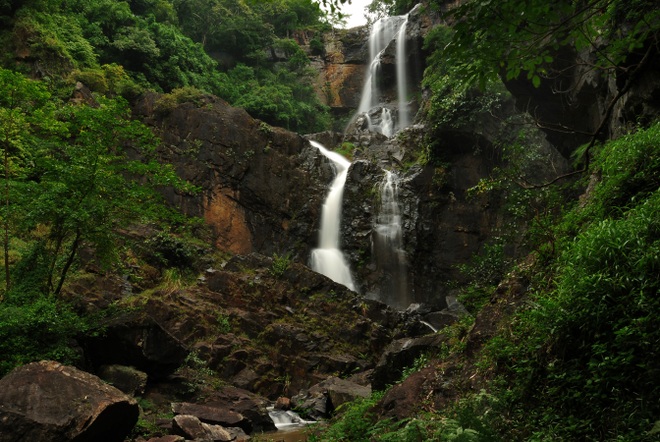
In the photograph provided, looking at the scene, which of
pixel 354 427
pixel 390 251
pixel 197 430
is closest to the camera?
pixel 354 427

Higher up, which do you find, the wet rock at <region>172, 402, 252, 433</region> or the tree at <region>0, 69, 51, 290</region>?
the tree at <region>0, 69, 51, 290</region>

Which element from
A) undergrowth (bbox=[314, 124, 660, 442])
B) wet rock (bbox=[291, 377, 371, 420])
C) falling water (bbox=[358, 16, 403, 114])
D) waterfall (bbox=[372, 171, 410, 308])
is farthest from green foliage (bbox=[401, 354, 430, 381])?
falling water (bbox=[358, 16, 403, 114])

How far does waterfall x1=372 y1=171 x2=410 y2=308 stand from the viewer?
20.0 m

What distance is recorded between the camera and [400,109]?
99.9 feet

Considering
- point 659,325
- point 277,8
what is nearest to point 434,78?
point 277,8

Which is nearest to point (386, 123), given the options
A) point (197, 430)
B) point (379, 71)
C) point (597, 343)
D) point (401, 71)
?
point (401, 71)

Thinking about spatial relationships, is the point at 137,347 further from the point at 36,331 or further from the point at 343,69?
the point at 343,69

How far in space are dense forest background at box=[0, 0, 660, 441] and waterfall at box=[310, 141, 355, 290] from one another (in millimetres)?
4589

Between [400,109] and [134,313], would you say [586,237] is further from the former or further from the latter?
[400,109]

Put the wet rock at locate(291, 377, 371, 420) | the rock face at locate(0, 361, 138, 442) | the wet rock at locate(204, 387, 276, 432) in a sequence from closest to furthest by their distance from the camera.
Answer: the rock face at locate(0, 361, 138, 442) → the wet rock at locate(291, 377, 371, 420) → the wet rock at locate(204, 387, 276, 432)

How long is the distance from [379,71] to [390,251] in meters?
16.6

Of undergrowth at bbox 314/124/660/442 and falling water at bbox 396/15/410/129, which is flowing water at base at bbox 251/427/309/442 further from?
falling water at bbox 396/15/410/129

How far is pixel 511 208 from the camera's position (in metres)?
11.1

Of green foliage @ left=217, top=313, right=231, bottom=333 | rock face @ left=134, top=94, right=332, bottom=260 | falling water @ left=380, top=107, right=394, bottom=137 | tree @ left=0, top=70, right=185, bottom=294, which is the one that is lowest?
green foliage @ left=217, top=313, right=231, bottom=333
